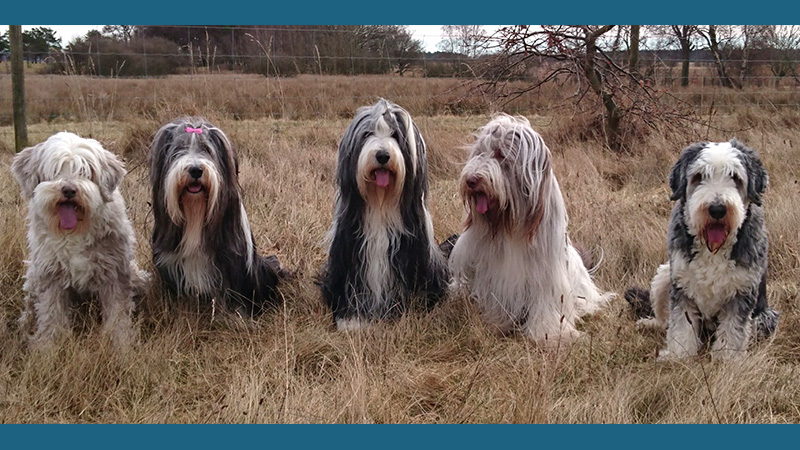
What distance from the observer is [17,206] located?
5664 mm

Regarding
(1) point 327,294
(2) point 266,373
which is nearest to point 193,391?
(2) point 266,373

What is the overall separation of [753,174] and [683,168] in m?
0.31

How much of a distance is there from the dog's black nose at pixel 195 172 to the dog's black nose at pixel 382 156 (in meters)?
0.94

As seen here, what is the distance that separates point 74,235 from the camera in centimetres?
374

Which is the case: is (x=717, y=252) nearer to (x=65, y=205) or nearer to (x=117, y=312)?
(x=117, y=312)

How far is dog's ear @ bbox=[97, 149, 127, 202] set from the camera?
3734mm

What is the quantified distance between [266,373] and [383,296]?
88 centimetres

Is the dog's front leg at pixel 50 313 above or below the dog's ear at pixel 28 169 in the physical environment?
below

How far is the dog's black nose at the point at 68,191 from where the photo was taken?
3562mm

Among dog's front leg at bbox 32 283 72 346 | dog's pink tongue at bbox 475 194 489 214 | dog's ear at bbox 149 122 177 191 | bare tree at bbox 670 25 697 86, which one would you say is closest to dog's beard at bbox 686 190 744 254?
dog's pink tongue at bbox 475 194 489 214

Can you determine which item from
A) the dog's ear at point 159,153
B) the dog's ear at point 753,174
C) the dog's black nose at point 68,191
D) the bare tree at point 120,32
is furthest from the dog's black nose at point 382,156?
the bare tree at point 120,32

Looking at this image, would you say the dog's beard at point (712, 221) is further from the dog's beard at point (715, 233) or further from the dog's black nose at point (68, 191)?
the dog's black nose at point (68, 191)

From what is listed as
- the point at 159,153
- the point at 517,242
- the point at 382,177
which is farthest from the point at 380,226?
the point at 159,153

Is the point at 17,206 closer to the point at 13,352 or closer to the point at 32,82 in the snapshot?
the point at 13,352
